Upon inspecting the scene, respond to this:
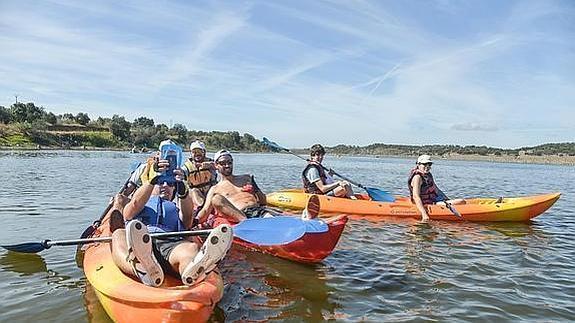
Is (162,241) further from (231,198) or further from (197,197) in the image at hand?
(197,197)

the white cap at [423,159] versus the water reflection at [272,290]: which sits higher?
the white cap at [423,159]

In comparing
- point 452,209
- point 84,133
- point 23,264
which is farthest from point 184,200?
point 84,133

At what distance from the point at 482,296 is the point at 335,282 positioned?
1714 millimetres

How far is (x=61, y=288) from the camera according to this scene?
5.55 metres

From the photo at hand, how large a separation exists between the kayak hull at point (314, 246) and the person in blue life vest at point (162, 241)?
5.12 feet

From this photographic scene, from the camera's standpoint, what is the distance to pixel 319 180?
10570 millimetres

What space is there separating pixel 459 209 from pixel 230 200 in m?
5.52

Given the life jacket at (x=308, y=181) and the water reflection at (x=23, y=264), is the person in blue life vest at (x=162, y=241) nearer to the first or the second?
the water reflection at (x=23, y=264)

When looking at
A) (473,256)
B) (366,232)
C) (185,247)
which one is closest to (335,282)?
(185,247)

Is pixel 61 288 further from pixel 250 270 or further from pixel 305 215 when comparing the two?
pixel 305 215

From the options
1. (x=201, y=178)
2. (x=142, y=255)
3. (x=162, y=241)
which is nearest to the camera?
(x=142, y=255)

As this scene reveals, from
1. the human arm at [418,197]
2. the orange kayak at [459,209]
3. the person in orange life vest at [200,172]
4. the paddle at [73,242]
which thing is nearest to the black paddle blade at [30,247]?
the paddle at [73,242]

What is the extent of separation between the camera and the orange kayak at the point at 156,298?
3520 millimetres

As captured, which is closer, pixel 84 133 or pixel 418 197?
pixel 418 197
